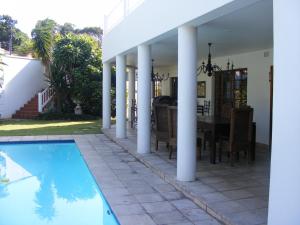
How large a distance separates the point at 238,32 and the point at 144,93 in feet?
8.80

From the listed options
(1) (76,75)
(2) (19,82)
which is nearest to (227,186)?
(1) (76,75)

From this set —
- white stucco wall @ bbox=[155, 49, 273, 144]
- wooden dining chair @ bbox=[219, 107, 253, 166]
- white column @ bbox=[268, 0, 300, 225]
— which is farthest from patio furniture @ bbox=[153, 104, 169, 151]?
white column @ bbox=[268, 0, 300, 225]

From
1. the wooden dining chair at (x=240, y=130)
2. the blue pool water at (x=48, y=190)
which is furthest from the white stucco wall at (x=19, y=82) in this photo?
the wooden dining chair at (x=240, y=130)

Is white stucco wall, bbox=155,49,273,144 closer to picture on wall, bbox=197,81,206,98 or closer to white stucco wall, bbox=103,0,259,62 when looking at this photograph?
picture on wall, bbox=197,81,206,98

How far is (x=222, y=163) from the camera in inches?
296

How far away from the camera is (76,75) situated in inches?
779

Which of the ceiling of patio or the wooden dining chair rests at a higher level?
the ceiling of patio

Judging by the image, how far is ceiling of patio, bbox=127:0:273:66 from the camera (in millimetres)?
5743

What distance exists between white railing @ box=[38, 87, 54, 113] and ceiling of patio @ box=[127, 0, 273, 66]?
1175 cm

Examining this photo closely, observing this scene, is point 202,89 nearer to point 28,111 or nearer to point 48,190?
point 48,190

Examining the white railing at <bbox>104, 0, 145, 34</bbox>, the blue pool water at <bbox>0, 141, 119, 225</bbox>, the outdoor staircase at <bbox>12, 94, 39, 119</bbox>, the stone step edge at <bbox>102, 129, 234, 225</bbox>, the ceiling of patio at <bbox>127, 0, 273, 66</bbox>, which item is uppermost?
the white railing at <bbox>104, 0, 145, 34</bbox>

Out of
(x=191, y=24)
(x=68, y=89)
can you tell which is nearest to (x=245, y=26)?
(x=191, y=24)

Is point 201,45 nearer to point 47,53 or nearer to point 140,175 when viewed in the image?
point 140,175

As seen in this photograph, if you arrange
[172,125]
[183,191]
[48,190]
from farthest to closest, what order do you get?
[172,125] → [48,190] → [183,191]
